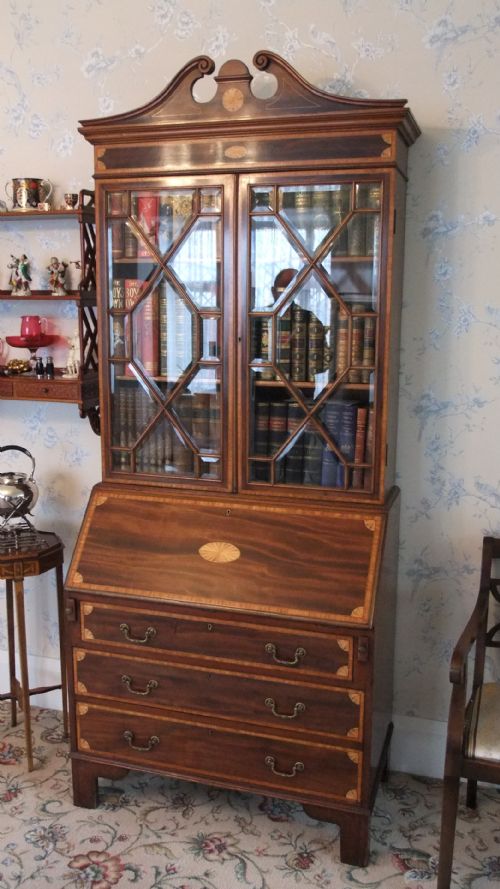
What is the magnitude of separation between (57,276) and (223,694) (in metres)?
1.60

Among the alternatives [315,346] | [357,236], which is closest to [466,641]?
[315,346]

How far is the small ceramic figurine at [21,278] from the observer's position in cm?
304

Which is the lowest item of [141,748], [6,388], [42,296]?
[141,748]

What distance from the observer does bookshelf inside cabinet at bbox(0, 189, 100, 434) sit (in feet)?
9.23

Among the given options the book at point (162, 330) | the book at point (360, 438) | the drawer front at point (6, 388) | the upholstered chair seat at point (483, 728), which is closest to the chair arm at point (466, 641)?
the upholstered chair seat at point (483, 728)

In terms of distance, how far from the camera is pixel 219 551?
2475mm

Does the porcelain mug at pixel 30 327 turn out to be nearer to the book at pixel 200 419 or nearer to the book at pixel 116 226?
the book at pixel 116 226

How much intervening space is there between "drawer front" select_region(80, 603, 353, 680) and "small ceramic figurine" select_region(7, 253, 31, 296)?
48.3 inches

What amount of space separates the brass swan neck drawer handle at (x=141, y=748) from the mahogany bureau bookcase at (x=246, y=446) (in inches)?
0.5

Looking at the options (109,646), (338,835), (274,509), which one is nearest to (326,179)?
(274,509)

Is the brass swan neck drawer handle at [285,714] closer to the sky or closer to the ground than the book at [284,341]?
closer to the ground

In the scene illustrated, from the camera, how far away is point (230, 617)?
238cm

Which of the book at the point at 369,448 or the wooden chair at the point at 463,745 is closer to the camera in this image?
the wooden chair at the point at 463,745

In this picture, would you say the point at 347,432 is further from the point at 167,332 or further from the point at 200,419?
the point at 167,332
